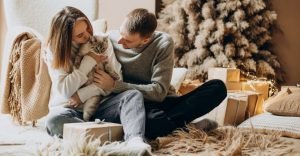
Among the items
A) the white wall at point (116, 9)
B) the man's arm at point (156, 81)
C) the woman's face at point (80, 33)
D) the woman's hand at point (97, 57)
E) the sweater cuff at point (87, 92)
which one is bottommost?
the sweater cuff at point (87, 92)

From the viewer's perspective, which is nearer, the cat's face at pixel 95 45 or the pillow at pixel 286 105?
the cat's face at pixel 95 45

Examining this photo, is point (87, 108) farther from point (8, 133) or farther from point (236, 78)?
point (236, 78)

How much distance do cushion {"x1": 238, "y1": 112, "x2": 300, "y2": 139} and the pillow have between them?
2cm

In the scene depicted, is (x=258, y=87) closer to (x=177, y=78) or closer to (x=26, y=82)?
(x=177, y=78)

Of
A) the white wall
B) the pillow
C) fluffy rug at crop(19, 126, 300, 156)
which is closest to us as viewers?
fluffy rug at crop(19, 126, 300, 156)

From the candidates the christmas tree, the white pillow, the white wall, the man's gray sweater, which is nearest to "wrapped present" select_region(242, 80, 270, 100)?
the christmas tree

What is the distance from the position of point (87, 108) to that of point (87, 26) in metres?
0.31

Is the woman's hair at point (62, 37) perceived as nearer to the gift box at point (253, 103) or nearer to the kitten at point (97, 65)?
the kitten at point (97, 65)

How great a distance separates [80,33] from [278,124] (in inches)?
37.4

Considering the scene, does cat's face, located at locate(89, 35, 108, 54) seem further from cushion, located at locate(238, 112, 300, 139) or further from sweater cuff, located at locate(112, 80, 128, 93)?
cushion, located at locate(238, 112, 300, 139)

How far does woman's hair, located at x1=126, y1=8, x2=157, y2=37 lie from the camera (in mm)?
1926

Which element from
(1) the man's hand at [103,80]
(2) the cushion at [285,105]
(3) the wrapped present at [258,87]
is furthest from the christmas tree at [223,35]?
(1) the man's hand at [103,80]

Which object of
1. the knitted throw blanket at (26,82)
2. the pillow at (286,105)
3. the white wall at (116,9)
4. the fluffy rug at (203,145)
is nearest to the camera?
the fluffy rug at (203,145)

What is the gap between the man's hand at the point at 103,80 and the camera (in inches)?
75.3
